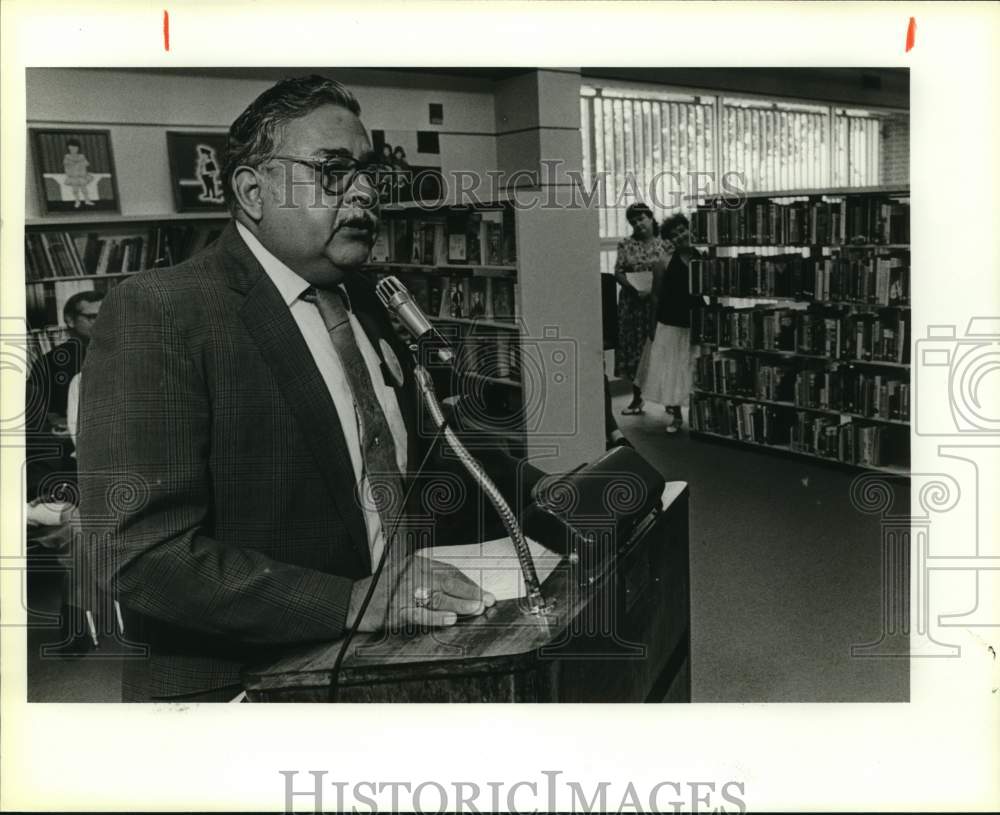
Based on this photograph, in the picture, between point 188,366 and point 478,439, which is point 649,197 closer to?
point 478,439

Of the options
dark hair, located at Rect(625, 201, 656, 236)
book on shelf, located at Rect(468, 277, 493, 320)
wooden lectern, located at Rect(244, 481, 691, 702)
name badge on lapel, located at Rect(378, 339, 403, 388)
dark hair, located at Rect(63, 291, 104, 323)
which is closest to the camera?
wooden lectern, located at Rect(244, 481, 691, 702)

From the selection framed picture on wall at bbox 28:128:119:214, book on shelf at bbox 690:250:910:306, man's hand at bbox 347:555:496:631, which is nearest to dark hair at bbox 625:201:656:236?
book on shelf at bbox 690:250:910:306

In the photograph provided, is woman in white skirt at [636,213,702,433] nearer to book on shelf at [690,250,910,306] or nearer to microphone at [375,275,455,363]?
book on shelf at [690,250,910,306]

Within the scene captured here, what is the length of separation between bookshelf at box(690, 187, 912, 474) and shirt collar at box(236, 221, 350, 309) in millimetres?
1041

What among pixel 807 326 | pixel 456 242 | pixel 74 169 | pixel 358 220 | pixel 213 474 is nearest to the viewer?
pixel 213 474

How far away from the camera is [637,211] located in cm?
249

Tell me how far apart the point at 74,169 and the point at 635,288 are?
1484 millimetres

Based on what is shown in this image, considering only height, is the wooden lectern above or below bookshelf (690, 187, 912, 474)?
below

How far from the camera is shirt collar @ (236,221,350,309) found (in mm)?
2025

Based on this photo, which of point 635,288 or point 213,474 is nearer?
point 213,474

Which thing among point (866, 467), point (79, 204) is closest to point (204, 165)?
point (79, 204)

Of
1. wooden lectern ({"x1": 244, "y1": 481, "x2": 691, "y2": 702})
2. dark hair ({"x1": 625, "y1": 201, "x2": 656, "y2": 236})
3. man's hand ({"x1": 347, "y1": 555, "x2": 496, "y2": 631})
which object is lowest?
wooden lectern ({"x1": 244, "y1": 481, "x2": 691, "y2": 702})

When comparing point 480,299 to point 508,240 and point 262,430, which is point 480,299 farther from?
point 262,430

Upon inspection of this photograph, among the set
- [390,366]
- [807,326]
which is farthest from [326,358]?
[807,326]
